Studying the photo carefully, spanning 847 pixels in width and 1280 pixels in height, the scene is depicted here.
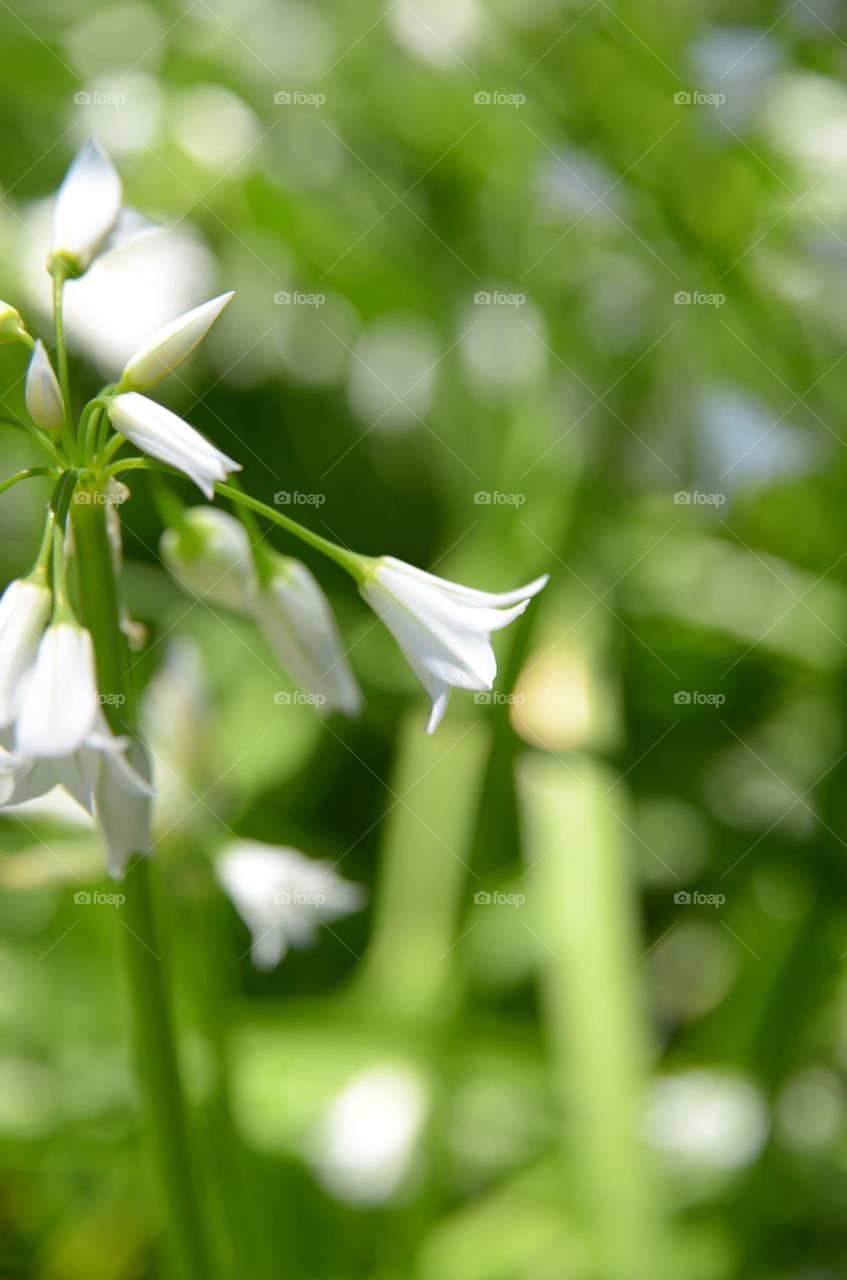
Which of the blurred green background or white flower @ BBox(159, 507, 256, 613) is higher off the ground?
white flower @ BBox(159, 507, 256, 613)

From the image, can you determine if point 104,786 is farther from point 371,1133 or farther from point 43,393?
point 371,1133

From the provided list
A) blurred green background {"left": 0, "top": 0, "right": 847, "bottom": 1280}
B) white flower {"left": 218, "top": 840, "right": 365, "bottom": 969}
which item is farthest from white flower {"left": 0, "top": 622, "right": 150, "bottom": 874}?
blurred green background {"left": 0, "top": 0, "right": 847, "bottom": 1280}

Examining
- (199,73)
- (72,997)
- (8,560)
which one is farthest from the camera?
(199,73)

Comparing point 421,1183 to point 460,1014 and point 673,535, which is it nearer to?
point 460,1014

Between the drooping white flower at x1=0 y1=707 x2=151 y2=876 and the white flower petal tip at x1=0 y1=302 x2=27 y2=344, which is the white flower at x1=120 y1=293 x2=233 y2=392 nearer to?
the white flower petal tip at x1=0 y1=302 x2=27 y2=344

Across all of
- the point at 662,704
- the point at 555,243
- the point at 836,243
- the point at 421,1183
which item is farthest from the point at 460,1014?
the point at 836,243
